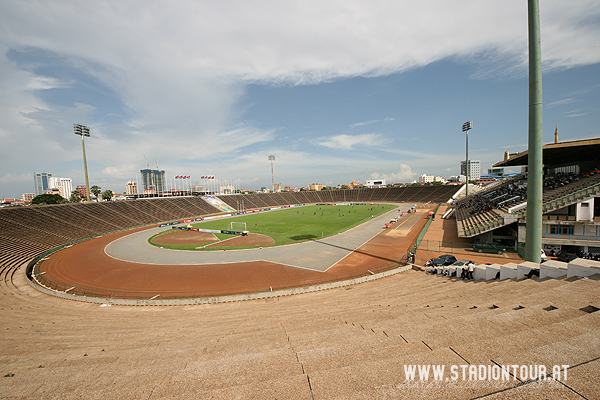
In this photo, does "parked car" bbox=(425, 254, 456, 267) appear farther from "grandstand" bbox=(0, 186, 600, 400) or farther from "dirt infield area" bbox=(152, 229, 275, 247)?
"dirt infield area" bbox=(152, 229, 275, 247)

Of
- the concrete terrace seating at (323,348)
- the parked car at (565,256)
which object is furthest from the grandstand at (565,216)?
the concrete terrace seating at (323,348)

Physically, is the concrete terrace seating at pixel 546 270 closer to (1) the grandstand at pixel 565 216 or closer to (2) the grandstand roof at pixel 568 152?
(1) the grandstand at pixel 565 216

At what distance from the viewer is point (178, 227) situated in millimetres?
53938

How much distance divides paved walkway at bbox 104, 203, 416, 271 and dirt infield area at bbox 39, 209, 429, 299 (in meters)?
1.35

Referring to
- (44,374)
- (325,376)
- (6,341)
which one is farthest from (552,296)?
(6,341)

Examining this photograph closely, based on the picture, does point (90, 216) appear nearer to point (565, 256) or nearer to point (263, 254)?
point (263, 254)

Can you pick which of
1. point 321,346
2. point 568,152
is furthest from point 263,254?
point 568,152

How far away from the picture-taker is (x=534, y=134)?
12859 mm

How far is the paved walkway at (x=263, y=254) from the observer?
2802 cm

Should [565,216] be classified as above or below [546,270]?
above

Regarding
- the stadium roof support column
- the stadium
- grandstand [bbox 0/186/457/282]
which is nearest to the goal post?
the stadium

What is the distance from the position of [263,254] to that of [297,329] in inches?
882

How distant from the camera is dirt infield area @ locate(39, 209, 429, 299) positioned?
2025 cm

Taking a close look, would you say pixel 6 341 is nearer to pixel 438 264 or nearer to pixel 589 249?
pixel 438 264
